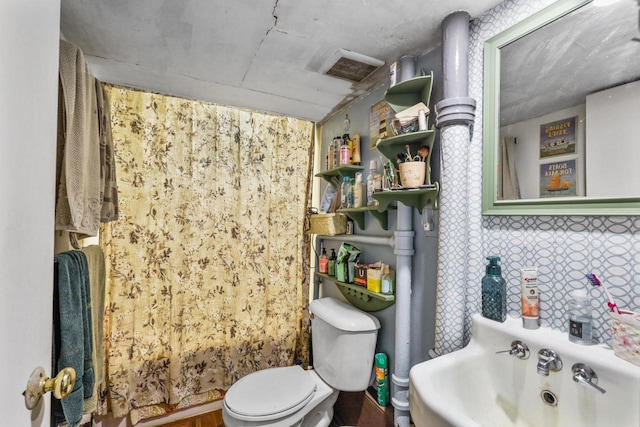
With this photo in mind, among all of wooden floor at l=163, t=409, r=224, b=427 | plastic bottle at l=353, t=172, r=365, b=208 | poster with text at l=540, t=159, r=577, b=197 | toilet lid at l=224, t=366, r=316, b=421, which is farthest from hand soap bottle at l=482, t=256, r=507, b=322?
wooden floor at l=163, t=409, r=224, b=427

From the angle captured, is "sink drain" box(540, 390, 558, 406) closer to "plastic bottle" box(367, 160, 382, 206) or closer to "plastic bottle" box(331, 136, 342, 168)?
"plastic bottle" box(367, 160, 382, 206)

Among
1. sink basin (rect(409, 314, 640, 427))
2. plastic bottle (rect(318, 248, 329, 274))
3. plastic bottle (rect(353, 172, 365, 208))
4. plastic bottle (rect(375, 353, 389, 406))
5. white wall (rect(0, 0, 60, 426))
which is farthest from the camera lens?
plastic bottle (rect(318, 248, 329, 274))

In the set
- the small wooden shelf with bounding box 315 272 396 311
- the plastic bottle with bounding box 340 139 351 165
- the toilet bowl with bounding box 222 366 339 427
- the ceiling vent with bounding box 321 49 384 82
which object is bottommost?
the toilet bowl with bounding box 222 366 339 427

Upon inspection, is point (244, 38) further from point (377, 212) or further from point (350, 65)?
point (377, 212)

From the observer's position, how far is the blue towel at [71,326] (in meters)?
0.90

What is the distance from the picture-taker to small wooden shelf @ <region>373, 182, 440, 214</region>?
1166 millimetres

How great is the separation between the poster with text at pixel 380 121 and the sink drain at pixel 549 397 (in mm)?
1127

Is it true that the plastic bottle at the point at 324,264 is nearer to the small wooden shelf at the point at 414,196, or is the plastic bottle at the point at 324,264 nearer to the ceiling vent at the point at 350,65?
the small wooden shelf at the point at 414,196

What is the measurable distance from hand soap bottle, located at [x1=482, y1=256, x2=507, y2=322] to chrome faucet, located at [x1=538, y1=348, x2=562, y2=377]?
0.53 ft

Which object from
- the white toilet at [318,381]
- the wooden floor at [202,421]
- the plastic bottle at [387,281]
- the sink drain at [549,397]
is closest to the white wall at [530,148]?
the sink drain at [549,397]

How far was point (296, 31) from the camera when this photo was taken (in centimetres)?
120

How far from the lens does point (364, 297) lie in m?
1.62

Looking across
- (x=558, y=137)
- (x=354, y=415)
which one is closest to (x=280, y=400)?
(x=354, y=415)

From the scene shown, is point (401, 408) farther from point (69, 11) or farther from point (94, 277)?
point (69, 11)
